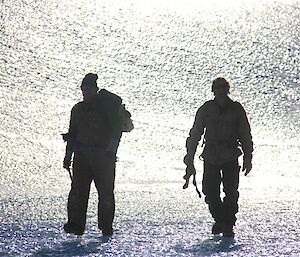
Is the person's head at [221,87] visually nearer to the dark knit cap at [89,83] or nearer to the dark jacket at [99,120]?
the dark jacket at [99,120]

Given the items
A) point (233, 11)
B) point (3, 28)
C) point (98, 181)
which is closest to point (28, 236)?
point (98, 181)

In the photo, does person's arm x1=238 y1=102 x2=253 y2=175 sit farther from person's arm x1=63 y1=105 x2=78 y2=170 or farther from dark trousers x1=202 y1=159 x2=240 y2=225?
person's arm x1=63 y1=105 x2=78 y2=170

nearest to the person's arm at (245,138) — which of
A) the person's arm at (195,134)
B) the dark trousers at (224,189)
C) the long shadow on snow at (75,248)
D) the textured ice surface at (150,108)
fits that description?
the dark trousers at (224,189)

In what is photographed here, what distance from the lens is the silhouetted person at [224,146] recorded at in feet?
32.8

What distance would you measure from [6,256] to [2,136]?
39.9ft

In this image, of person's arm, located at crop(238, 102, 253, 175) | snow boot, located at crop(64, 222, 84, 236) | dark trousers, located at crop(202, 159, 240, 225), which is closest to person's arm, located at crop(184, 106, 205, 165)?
dark trousers, located at crop(202, 159, 240, 225)

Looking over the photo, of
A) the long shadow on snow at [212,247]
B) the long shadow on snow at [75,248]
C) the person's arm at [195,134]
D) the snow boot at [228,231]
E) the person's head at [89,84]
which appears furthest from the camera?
the person's arm at [195,134]

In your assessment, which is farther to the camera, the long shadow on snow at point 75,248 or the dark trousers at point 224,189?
the dark trousers at point 224,189

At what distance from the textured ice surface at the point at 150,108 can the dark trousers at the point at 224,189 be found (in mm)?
250

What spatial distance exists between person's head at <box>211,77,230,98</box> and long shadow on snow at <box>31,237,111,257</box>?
6.21ft

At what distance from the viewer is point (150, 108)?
26.2 m

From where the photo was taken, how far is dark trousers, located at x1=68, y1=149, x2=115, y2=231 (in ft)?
32.4

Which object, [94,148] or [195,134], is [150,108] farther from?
[94,148]

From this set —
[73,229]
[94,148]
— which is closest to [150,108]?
[94,148]
